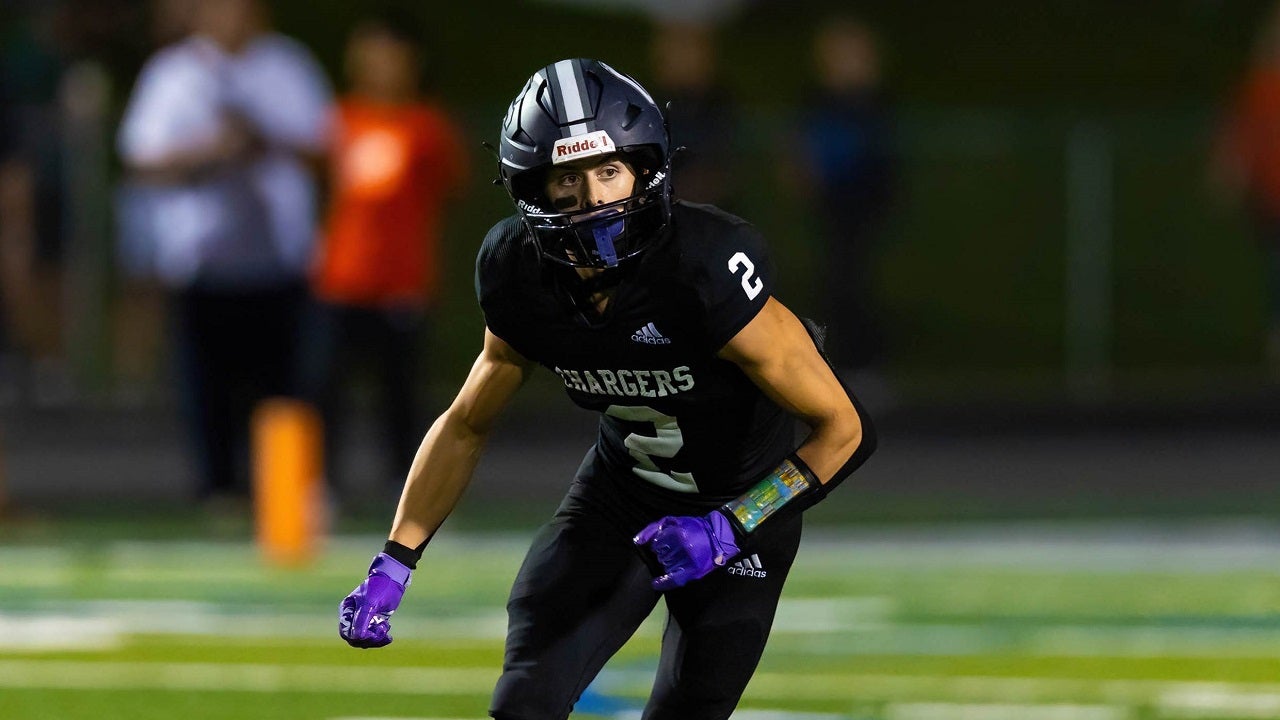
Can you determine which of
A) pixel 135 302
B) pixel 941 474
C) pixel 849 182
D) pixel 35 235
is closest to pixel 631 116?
pixel 941 474

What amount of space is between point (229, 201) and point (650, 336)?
6522mm

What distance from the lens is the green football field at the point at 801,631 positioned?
7.54 m

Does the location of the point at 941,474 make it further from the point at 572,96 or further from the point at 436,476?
the point at 572,96

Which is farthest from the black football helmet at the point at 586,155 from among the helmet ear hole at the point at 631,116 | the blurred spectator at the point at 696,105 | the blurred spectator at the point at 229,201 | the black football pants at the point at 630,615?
the blurred spectator at the point at 696,105

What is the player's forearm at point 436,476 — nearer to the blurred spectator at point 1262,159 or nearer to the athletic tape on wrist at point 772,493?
the athletic tape on wrist at point 772,493

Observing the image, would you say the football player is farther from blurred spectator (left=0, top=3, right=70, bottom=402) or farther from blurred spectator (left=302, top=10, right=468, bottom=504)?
blurred spectator (left=0, top=3, right=70, bottom=402)

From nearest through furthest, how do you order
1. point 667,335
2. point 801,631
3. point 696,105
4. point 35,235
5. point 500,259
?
point 667,335, point 500,259, point 801,631, point 696,105, point 35,235

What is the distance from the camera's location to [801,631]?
902 cm

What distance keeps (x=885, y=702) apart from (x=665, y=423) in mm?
2343

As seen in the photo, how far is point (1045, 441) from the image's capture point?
1575cm

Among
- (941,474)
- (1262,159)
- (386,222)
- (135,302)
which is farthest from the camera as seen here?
(135,302)

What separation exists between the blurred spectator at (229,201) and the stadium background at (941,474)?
723 millimetres

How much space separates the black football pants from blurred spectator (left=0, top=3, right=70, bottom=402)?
10.8 m

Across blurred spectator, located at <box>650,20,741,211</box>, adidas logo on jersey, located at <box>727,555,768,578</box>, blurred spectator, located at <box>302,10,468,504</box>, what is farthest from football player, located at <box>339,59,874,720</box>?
blurred spectator, located at <box>650,20,741,211</box>
